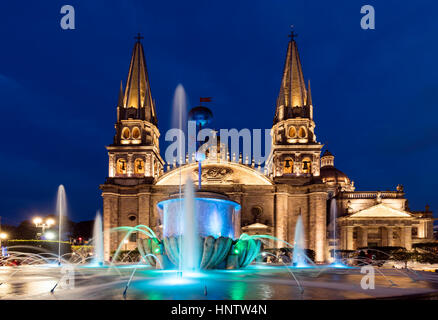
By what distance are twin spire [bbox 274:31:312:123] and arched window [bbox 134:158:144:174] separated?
57.7 feet

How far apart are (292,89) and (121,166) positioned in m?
22.8

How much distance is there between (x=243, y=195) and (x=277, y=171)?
218 inches

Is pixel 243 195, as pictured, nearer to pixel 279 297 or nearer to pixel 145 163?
pixel 145 163

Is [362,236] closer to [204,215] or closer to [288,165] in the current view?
[288,165]

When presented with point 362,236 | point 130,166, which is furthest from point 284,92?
point 130,166

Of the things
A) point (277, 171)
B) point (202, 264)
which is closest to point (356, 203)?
point (277, 171)

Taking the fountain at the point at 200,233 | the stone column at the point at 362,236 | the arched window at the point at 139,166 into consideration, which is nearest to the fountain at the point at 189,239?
the fountain at the point at 200,233

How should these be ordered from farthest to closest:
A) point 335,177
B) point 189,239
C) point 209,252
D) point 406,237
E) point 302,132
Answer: point 335,177 < point 302,132 < point 406,237 < point 209,252 < point 189,239

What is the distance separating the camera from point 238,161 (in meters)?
43.2

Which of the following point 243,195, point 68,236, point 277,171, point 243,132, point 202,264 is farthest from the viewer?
point 68,236

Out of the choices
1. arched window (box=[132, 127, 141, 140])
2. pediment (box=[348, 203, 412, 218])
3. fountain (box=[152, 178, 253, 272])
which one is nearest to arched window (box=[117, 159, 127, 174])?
arched window (box=[132, 127, 141, 140])

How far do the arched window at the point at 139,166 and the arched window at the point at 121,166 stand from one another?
131cm

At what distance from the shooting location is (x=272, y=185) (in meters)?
42.2

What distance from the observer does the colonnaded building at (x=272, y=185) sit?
41906 mm
